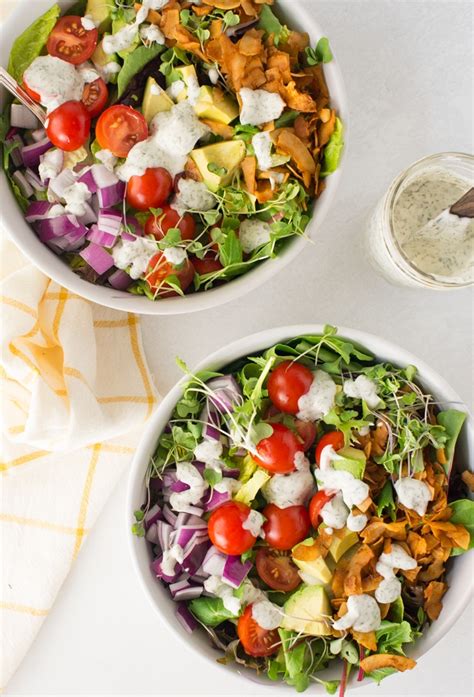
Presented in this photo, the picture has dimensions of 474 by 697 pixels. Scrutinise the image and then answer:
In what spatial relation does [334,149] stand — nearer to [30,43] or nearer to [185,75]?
[185,75]

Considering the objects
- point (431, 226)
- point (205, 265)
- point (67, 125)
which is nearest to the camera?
point (67, 125)

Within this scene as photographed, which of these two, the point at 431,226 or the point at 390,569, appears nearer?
the point at 390,569

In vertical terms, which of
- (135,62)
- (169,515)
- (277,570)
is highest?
(135,62)

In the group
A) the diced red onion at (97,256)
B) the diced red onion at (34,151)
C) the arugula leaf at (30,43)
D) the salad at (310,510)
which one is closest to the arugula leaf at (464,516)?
the salad at (310,510)

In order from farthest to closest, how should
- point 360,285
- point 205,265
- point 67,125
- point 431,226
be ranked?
point 360,285 → point 431,226 → point 205,265 → point 67,125

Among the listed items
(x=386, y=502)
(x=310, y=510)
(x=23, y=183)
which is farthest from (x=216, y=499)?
(x=23, y=183)

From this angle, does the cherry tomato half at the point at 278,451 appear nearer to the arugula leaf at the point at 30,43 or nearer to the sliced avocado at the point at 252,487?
the sliced avocado at the point at 252,487
